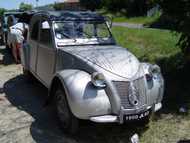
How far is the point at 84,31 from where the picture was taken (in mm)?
7152

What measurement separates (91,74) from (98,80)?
268mm

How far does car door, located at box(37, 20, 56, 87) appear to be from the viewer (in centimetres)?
686

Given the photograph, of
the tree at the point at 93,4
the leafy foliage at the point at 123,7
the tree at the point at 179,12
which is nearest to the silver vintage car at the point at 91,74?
the tree at the point at 179,12

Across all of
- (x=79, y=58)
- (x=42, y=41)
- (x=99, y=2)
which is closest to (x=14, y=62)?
(x=42, y=41)

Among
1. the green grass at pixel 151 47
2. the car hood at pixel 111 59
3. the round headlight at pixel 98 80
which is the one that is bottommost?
the green grass at pixel 151 47

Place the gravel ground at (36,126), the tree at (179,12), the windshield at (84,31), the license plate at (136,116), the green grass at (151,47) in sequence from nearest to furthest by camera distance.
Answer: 1. the license plate at (136,116)
2. the gravel ground at (36,126)
3. the windshield at (84,31)
4. the tree at (179,12)
5. the green grass at (151,47)

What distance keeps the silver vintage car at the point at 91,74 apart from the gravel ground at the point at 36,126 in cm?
35

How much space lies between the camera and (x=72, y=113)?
5.40 meters

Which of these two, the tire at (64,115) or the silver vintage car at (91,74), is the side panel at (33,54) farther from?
the tire at (64,115)

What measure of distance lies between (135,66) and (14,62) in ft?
26.8

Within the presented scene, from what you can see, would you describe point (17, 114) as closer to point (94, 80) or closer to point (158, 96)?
point (94, 80)

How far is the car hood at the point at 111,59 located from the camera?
554cm

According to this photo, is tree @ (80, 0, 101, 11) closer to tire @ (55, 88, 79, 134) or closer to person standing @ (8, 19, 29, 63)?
person standing @ (8, 19, 29, 63)

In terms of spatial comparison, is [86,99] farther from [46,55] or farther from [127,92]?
[46,55]
